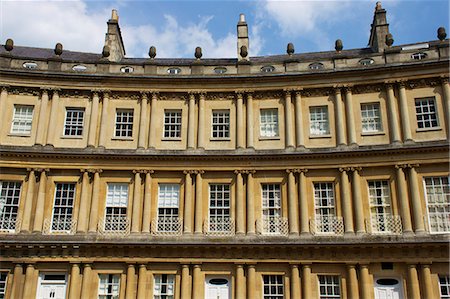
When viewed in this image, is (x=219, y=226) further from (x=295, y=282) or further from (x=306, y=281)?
(x=306, y=281)

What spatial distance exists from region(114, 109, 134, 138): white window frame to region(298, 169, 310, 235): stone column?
26.5 ft

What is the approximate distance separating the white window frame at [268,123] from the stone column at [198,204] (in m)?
3.50

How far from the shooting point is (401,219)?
730 inches

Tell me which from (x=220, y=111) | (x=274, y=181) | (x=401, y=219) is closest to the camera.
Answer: (x=401, y=219)

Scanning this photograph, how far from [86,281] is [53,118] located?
7.52 meters

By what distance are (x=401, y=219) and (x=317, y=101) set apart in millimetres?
6363

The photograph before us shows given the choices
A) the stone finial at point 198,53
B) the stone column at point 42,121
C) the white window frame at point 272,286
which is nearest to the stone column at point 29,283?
the stone column at point 42,121

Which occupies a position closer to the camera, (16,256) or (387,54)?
(16,256)

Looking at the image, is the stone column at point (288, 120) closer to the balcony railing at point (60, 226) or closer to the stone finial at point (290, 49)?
the stone finial at point (290, 49)

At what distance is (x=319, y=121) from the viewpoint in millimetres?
20703

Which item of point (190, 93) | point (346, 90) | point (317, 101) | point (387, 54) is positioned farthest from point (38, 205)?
point (387, 54)

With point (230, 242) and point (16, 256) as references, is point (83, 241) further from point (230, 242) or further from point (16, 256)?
point (230, 242)

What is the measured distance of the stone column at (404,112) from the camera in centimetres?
1952

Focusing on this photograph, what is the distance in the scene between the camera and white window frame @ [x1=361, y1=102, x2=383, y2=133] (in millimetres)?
20266
